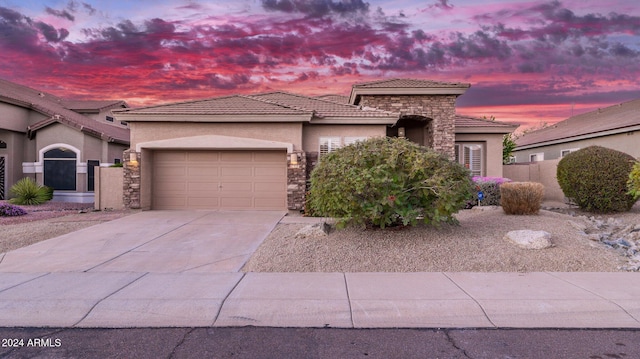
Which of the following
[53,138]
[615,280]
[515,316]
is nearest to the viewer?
[515,316]

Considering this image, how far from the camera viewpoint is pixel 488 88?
2233cm

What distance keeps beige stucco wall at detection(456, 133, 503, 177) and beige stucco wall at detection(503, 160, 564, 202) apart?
2193mm

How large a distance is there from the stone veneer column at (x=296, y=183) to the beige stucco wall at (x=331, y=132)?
1012mm

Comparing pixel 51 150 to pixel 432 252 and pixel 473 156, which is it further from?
pixel 473 156

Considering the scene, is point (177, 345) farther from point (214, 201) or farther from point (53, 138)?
point (53, 138)

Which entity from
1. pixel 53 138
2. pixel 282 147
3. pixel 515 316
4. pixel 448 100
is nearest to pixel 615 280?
pixel 515 316

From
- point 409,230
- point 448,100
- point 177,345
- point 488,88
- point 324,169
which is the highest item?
point 488,88

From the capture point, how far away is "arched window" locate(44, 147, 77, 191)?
62.8 ft

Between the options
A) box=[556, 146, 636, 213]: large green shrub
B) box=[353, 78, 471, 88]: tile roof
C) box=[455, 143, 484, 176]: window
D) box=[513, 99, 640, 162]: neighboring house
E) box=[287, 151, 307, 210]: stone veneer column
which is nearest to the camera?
box=[556, 146, 636, 213]: large green shrub

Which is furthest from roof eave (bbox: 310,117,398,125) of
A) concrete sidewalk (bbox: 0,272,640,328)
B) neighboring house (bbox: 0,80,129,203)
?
neighboring house (bbox: 0,80,129,203)

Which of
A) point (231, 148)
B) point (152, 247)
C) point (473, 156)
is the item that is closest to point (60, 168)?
point (231, 148)

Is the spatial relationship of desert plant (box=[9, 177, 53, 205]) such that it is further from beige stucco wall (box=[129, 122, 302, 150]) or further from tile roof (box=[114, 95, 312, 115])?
tile roof (box=[114, 95, 312, 115])

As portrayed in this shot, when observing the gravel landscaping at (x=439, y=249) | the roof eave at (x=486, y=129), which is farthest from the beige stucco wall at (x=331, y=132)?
the roof eave at (x=486, y=129)

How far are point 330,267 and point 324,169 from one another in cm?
252
